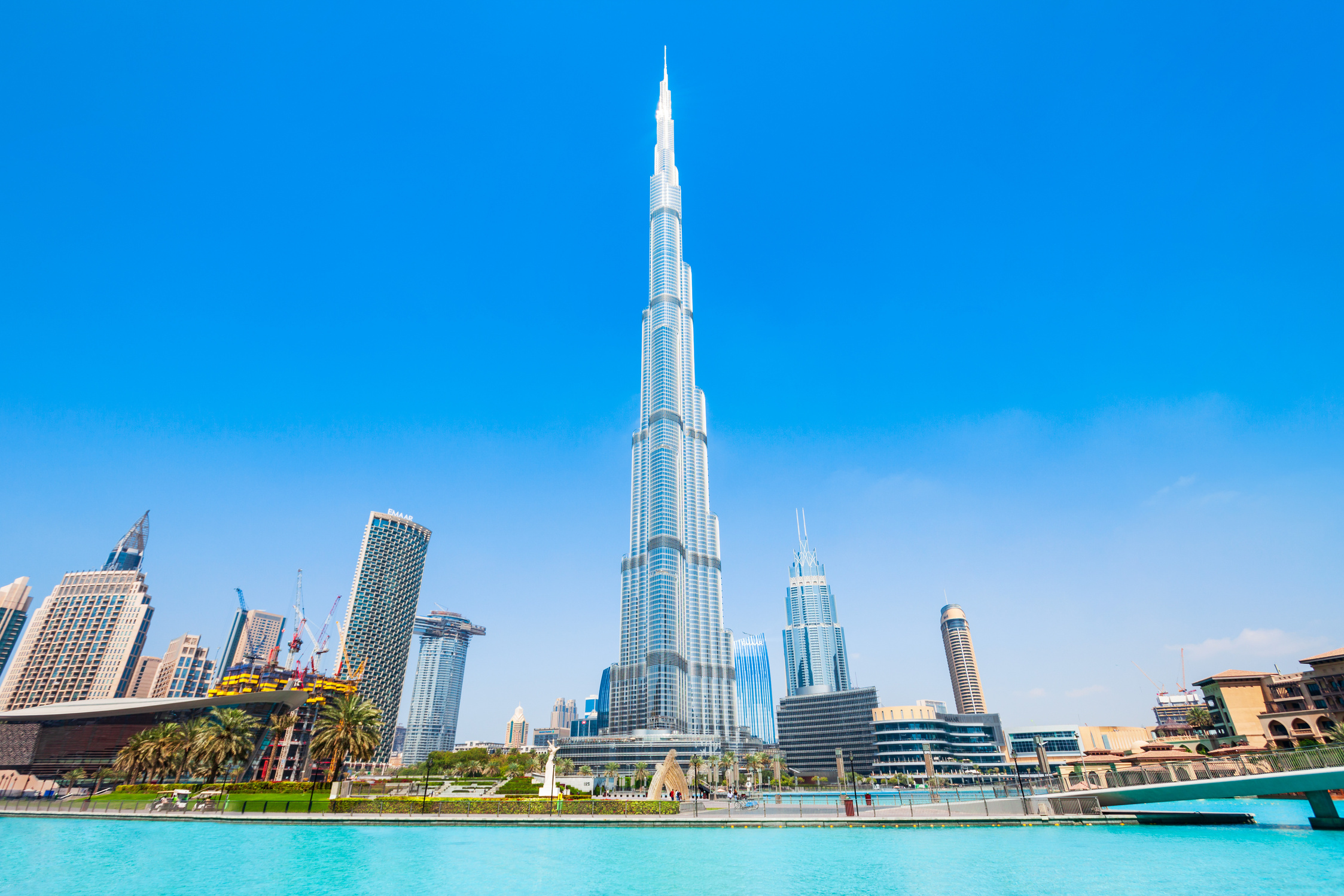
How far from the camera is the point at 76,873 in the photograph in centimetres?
3281

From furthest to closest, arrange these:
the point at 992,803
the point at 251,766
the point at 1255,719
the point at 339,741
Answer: the point at 1255,719 → the point at 251,766 → the point at 339,741 → the point at 992,803

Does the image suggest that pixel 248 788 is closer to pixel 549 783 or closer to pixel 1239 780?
pixel 549 783

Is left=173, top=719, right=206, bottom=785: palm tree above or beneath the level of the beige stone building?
beneath

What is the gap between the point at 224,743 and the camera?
256ft

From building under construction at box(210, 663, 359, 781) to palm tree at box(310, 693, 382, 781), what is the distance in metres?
16.2

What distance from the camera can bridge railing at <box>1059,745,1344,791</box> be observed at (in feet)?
133

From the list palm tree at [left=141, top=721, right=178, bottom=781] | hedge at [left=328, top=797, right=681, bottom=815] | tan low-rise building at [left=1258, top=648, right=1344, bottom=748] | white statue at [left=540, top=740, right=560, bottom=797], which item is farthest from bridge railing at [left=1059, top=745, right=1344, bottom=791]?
palm tree at [left=141, top=721, right=178, bottom=781]

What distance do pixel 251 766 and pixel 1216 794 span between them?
120598 millimetres

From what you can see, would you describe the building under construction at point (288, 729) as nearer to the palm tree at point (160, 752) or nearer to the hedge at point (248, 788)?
the palm tree at point (160, 752)

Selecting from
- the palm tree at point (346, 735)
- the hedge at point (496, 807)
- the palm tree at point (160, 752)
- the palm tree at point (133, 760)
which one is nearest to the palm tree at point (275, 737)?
the palm tree at point (160, 752)

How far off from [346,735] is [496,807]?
30525 millimetres

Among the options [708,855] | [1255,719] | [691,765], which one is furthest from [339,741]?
[1255,719]

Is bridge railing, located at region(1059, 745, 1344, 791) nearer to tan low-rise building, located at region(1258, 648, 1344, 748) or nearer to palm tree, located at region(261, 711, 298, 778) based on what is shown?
tan low-rise building, located at region(1258, 648, 1344, 748)

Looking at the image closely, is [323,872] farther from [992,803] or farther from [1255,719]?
[1255,719]
